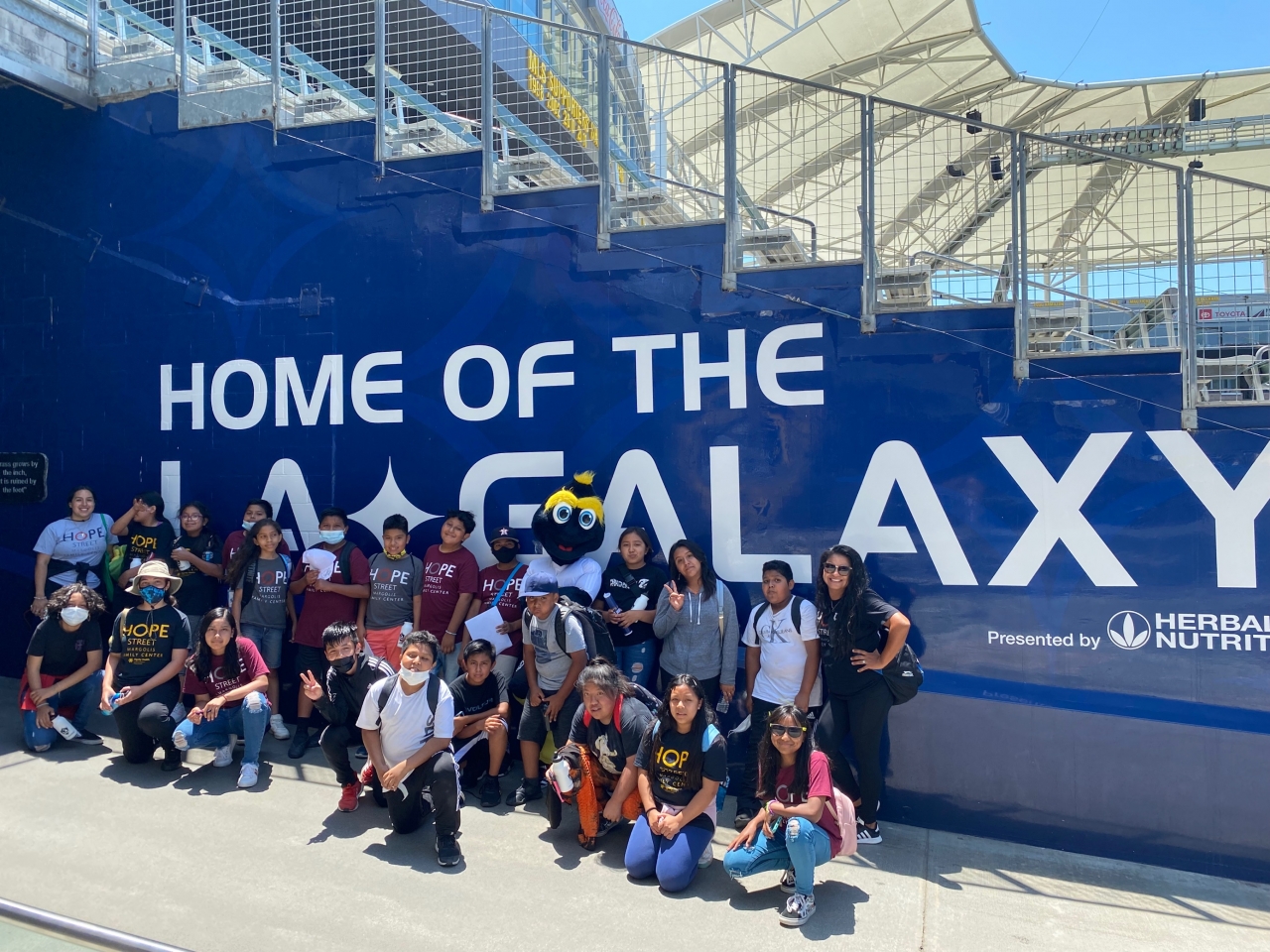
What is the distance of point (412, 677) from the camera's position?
484cm

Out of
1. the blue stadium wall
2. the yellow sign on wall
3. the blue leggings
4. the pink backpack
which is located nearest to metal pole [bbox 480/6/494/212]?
the blue stadium wall

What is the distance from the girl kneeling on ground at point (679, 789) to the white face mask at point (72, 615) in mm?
3941

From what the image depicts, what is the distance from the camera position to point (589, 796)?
4.76 m

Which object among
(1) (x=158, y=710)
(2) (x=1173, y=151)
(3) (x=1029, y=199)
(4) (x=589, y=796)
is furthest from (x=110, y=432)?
(2) (x=1173, y=151)

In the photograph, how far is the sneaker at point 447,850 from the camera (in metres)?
4.55

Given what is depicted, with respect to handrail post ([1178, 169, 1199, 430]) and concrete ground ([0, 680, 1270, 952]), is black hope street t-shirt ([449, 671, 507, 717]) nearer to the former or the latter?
concrete ground ([0, 680, 1270, 952])

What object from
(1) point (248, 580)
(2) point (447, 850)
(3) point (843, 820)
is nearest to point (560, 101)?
(1) point (248, 580)

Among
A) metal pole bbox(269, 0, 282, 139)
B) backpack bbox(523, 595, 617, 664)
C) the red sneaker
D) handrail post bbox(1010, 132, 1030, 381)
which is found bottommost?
the red sneaker

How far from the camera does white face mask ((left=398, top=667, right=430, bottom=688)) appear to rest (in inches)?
191

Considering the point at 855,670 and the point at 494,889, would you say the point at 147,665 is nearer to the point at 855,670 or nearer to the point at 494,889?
the point at 494,889

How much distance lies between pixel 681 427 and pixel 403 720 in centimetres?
244

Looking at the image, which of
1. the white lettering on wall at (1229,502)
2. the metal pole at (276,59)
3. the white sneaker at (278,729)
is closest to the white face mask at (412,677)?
the white sneaker at (278,729)

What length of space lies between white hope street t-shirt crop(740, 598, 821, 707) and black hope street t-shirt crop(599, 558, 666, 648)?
71 centimetres

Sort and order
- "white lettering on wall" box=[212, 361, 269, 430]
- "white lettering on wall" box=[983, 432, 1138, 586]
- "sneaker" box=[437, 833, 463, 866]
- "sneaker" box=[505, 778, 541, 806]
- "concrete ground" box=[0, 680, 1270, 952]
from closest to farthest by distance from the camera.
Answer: "concrete ground" box=[0, 680, 1270, 952] < "sneaker" box=[437, 833, 463, 866] < "white lettering on wall" box=[983, 432, 1138, 586] < "sneaker" box=[505, 778, 541, 806] < "white lettering on wall" box=[212, 361, 269, 430]
